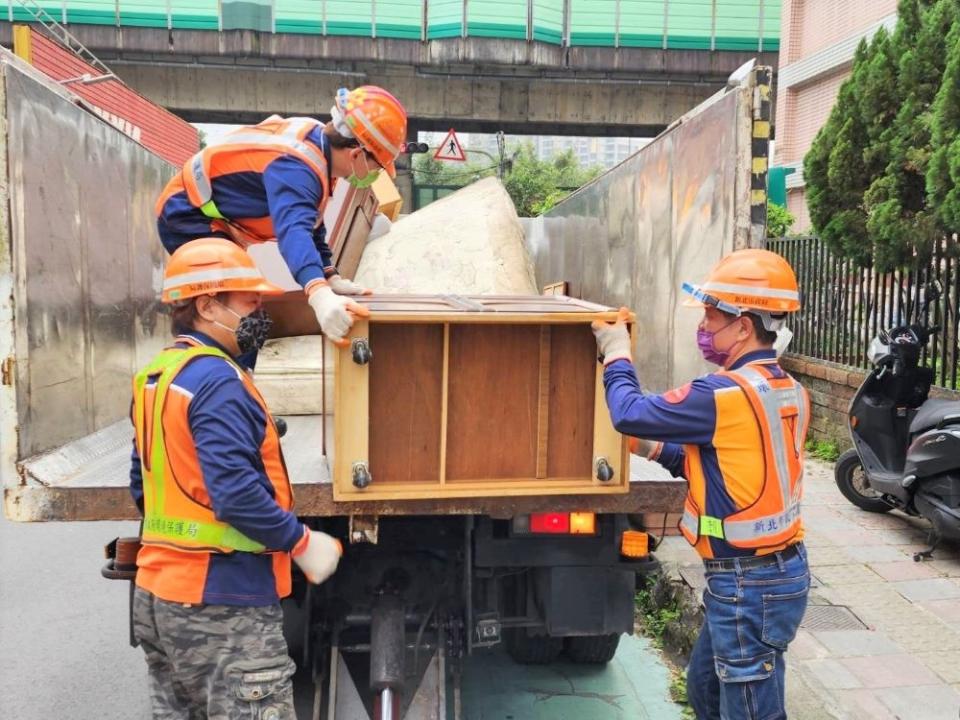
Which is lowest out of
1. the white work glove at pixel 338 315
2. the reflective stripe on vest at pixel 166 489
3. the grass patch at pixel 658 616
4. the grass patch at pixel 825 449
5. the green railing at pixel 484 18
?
the grass patch at pixel 658 616

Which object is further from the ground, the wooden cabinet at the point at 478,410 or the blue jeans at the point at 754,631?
the wooden cabinet at the point at 478,410

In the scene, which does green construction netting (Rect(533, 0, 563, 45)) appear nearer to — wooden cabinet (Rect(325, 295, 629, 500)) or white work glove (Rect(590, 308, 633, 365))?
wooden cabinet (Rect(325, 295, 629, 500))

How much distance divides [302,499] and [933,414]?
409 cm

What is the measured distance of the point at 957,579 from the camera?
489cm

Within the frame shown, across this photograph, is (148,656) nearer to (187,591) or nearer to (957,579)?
(187,591)

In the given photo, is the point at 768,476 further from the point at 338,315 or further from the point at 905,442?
the point at 905,442

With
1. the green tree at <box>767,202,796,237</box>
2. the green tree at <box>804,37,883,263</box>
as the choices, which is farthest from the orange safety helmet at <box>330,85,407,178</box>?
the green tree at <box>767,202,796,237</box>

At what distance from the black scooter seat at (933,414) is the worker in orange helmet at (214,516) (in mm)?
4111

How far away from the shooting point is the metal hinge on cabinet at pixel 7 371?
2.67 metres

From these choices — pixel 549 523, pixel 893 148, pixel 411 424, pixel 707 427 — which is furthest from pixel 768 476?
pixel 893 148

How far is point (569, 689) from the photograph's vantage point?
155 inches

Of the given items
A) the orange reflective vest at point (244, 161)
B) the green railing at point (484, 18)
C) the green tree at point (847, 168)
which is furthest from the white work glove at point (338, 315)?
the green railing at point (484, 18)

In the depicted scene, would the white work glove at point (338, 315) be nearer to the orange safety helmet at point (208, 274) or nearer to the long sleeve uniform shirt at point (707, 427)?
the orange safety helmet at point (208, 274)

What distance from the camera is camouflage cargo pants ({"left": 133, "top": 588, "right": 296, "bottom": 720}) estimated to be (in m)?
2.21
